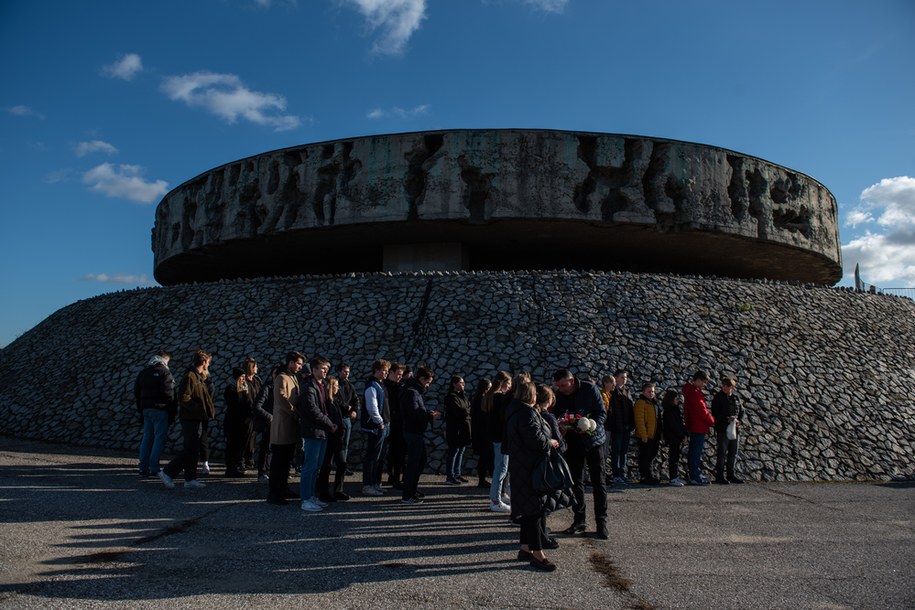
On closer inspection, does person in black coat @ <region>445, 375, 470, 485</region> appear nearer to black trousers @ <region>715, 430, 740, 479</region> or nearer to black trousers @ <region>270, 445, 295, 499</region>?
black trousers @ <region>270, 445, 295, 499</region>

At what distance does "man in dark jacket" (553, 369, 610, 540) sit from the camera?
20.5 feet

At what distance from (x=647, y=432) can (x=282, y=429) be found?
5.62m

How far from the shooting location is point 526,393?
5539 millimetres

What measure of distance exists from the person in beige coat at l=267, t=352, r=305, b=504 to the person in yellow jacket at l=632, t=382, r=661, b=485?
17.6ft

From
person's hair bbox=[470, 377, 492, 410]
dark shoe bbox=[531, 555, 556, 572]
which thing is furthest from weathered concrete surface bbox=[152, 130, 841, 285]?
dark shoe bbox=[531, 555, 556, 572]

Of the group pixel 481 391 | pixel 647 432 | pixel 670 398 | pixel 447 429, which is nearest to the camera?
pixel 481 391

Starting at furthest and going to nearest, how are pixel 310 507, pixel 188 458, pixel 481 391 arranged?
1. pixel 481 391
2. pixel 188 458
3. pixel 310 507

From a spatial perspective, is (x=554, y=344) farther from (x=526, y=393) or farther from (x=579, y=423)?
(x=526, y=393)

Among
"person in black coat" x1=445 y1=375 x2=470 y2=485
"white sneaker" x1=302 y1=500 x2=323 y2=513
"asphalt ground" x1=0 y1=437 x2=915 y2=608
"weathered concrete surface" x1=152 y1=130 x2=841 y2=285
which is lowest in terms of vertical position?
"asphalt ground" x1=0 y1=437 x2=915 y2=608

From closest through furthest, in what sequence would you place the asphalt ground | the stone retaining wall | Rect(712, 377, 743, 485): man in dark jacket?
the asphalt ground < Rect(712, 377, 743, 485): man in dark jacket < the stone retaining wall

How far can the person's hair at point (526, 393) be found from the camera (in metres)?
5.53

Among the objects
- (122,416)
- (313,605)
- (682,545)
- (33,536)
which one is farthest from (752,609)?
(122,416)

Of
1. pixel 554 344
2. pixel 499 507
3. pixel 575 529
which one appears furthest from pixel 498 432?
pixel 554 344

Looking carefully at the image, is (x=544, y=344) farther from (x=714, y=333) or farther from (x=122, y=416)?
(x=122, y=416)
